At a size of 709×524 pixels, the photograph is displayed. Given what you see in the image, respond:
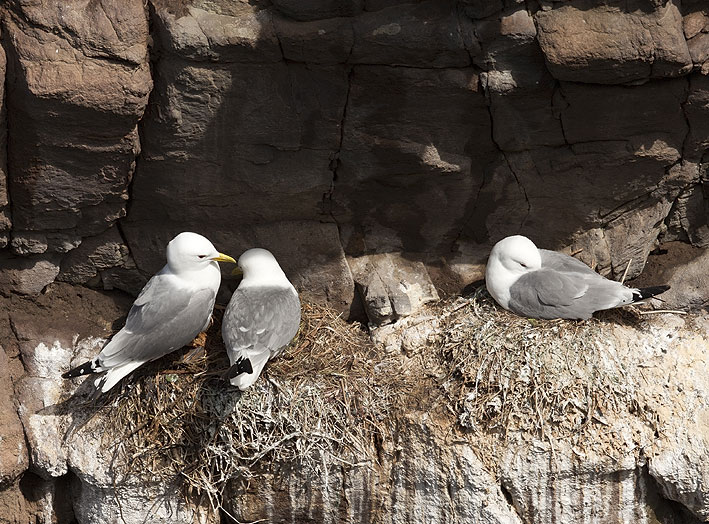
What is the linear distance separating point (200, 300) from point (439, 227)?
4.31 feet

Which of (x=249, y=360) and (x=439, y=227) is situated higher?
(x=439, y=227)

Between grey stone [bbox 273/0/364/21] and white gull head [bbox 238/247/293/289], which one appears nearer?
grey stone [bbox 273/0/364/21]

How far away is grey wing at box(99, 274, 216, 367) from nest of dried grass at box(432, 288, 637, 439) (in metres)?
1.22

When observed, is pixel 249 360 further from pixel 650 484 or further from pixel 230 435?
pixel 650 484

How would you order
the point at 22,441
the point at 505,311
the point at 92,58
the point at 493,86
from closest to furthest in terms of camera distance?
the point at 92,58
the point at 493,86
the point at 22,441
the point at 505,311

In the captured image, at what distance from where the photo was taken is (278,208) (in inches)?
168

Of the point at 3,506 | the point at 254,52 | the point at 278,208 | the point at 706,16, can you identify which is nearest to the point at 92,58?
the point at 254,52

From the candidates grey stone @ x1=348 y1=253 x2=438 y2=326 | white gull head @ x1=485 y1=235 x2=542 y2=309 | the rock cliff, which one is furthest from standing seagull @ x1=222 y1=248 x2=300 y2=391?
white gull head @ x1=485 y1=235 x2=542 y2=309

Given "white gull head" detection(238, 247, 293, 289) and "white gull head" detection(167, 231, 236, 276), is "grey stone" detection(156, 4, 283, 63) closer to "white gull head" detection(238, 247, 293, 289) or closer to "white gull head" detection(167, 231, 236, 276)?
"white gull head" detection(167, 231, 236, 276)

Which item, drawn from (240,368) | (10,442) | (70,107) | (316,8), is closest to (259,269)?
(240,368)

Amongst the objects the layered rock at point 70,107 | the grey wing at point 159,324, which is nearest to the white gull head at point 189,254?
the grey wing at point 159,324

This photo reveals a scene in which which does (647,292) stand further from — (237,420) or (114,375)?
(114,375)

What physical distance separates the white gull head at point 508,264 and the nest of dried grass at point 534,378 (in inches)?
7.2

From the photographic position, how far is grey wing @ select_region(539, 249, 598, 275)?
427cm
